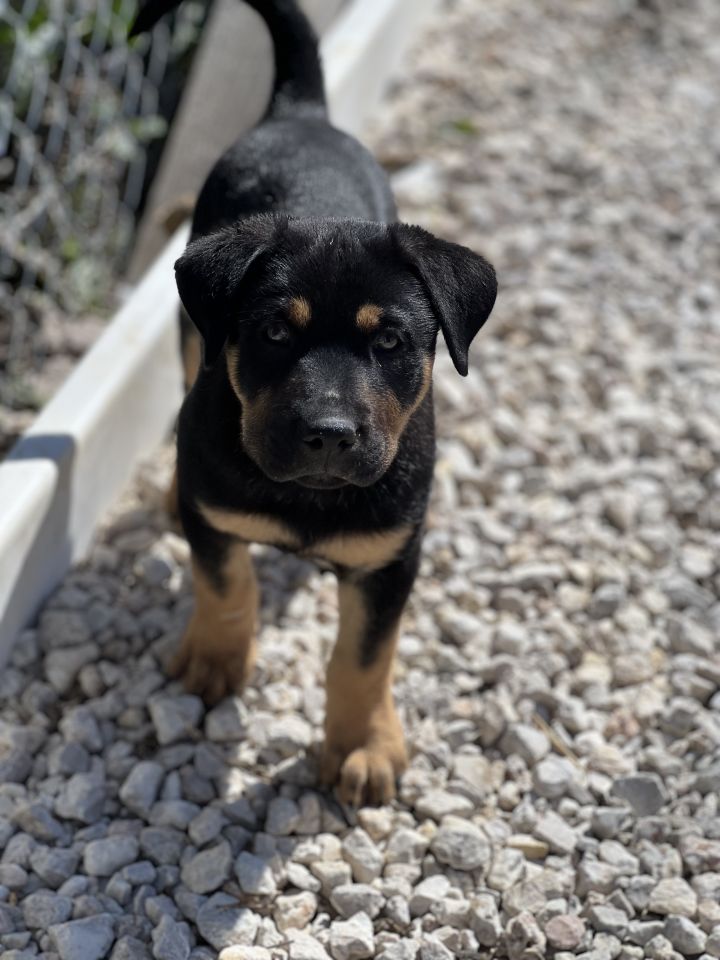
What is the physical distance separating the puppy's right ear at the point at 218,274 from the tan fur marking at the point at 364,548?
1.80ft

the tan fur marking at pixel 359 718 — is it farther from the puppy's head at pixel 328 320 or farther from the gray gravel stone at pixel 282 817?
the puppy's head at pixel 328 320

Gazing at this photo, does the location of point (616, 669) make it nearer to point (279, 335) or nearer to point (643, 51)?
point (279, 335)

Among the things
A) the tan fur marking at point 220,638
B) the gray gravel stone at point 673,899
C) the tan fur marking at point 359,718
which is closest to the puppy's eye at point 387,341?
the tan fur marking at point 359,718

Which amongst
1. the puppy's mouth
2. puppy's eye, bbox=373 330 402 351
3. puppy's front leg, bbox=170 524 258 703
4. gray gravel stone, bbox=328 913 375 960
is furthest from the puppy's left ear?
gray gravel stone, bbox=328 913 375 960

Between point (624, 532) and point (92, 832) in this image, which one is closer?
point (92, 832)

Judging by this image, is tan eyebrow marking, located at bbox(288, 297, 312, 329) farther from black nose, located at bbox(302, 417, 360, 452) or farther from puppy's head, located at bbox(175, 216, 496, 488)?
black nose, located at bbox(302, 417, 360, 452)

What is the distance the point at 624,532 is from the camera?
4.38m

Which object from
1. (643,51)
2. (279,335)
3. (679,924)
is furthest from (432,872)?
(643,51)

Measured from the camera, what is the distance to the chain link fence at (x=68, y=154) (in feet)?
16.0

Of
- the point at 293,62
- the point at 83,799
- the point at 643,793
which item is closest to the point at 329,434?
the point at 83,799

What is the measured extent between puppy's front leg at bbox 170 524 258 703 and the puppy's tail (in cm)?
151

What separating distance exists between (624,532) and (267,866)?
1.82 meters

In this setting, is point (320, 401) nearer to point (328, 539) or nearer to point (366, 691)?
point (328, 539)

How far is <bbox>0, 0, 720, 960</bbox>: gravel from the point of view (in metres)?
3.12
